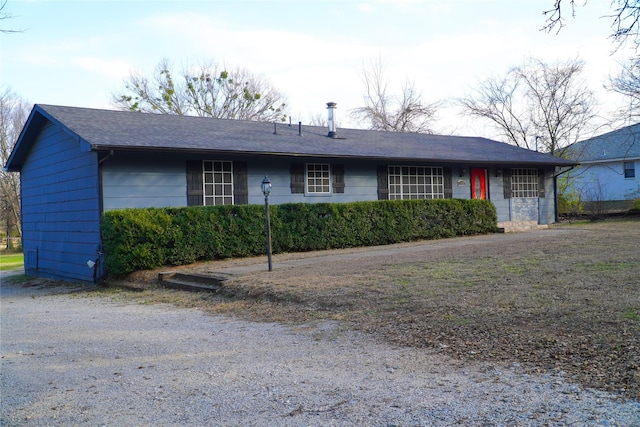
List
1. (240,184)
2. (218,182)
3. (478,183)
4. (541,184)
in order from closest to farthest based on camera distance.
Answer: (218,182) → (240,184) → (478,183) → (541,184)

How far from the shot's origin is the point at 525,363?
4953 millimetres

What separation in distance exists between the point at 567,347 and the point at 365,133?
1638 cm

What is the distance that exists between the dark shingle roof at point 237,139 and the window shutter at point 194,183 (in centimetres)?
53

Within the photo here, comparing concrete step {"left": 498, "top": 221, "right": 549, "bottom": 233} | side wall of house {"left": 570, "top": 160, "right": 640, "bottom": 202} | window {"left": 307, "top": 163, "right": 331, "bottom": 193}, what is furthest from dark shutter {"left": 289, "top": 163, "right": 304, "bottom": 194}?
side wall of house {"left": 570, "top": 160, "right": 640, "bottom": 202}

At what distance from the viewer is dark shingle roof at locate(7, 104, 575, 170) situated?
44.5 feet

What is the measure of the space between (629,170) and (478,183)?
18177mm

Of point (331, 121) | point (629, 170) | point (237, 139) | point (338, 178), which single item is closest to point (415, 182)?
point (338, 178)

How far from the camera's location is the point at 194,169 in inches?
564

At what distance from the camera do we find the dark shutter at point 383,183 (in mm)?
17609

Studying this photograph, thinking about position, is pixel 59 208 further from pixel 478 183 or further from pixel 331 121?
pixel 478 183

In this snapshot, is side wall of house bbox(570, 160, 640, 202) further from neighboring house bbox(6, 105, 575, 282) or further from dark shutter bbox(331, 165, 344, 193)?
dark shutter bbox(331, 165, 344, 193)

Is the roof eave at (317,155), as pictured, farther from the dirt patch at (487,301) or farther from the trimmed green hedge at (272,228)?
the dirt patch at (487,301)

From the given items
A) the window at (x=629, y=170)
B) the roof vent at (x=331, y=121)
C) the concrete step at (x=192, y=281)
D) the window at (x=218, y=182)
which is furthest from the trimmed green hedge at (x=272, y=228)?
the window at (x=629, y=170)

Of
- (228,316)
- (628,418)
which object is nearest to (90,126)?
(228,316)
